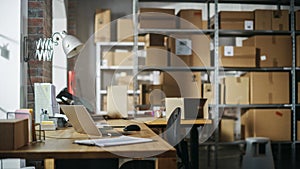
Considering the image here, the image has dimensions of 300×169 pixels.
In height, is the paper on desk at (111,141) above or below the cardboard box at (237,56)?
below

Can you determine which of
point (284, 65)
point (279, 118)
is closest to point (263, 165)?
point (279, 118)

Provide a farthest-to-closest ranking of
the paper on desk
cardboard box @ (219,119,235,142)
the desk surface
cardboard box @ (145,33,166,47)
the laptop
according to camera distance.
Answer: cardboard box @ (219,119,235,142) < cardboard box @ (145,33,166,47) < the laptop < the paper on desk < the desk surface

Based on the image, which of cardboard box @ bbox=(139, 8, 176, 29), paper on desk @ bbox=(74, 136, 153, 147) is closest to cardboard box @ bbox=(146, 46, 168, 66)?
cardboard box @ bbox=(139, 8, 176, 29)

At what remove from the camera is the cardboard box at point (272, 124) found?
544cm

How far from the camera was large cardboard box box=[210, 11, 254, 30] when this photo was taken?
5422mm

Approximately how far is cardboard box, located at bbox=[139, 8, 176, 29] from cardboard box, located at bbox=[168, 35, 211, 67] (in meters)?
0.18

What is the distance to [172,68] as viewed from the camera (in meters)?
5.33

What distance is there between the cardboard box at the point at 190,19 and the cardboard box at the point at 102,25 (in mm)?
1836

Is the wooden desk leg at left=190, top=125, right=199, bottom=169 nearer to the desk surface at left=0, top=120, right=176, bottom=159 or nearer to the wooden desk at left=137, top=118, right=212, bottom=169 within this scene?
the wooden desk at left=137, top=118, right=212, bottom=169

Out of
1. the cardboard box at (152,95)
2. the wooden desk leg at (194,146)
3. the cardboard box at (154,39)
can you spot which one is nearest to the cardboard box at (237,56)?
the cardboard box at (154,39)

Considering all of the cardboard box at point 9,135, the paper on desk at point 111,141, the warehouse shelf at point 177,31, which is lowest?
the paper on desk at point 111,141

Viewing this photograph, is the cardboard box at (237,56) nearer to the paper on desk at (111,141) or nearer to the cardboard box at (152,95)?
the cardboard box at (152,95)

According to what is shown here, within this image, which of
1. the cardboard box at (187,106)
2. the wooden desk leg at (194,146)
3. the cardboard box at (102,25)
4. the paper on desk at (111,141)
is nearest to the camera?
the paper on desk at (111,141)

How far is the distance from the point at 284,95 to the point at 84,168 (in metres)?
3.25
